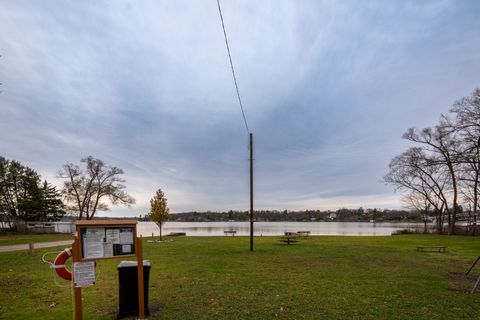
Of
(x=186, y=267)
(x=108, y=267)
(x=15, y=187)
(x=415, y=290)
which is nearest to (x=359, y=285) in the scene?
(x=415, y=290)

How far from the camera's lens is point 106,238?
503 centimetres

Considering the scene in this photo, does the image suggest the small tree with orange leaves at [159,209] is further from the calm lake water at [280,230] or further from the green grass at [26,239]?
the green grass at [26,239]

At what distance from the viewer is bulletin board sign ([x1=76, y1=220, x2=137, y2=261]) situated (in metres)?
4.86

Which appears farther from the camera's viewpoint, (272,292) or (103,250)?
(272,292)

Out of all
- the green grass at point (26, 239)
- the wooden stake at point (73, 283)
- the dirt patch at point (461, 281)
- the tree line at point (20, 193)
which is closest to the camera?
the wooden stake at point (73, 283)

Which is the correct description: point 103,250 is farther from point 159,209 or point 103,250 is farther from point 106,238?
point 159,209

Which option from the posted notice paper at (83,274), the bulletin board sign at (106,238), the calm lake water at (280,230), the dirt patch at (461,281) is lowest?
the calm lake water at (280,230)

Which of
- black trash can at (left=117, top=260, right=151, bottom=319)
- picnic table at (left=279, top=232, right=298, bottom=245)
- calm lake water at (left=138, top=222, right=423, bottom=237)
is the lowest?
calm lake water at (left=138, top=222, right=423, bottom=237)

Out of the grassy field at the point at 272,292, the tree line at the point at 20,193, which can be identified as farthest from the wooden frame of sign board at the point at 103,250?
the tree line at the point at 20,193

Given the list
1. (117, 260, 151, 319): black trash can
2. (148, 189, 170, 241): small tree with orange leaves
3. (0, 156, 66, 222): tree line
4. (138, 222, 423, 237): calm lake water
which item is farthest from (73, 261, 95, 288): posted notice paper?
(0, 156, 66, 222): tree line

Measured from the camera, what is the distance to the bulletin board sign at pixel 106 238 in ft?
15.9

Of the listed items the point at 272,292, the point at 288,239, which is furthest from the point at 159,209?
the point at 272,292

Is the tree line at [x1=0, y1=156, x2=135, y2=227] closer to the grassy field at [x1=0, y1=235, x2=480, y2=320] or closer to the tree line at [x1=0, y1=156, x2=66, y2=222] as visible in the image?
the tree line at [x1=0, y1=156, x2=66, y2=222]

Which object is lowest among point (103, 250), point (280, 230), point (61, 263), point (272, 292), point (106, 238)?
point (280, 230)
